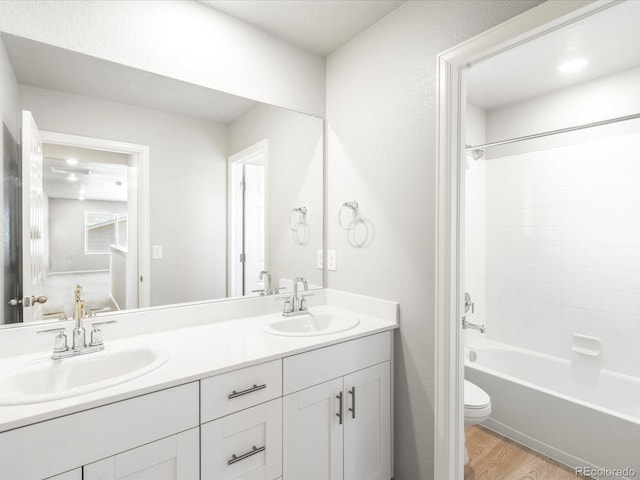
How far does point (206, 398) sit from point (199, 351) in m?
0.23

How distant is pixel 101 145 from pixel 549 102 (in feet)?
9.94

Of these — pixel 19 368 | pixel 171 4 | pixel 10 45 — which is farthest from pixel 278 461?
pixel 171 4

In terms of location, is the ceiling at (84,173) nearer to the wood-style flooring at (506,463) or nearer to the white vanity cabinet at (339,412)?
the white vanity cabinet at (339,412)

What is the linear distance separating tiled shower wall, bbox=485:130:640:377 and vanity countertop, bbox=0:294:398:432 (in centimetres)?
168

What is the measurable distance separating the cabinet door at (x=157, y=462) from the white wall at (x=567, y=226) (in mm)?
2670

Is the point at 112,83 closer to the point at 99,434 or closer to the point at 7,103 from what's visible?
the point at 7,103

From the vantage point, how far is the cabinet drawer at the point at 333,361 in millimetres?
1309

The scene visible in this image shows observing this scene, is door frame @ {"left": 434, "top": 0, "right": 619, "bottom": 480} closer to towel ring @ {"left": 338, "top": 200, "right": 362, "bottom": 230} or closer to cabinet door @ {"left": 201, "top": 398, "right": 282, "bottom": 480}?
towel ring @ {"left": 338, "top": 200, "right": 362, "bottom": 230}

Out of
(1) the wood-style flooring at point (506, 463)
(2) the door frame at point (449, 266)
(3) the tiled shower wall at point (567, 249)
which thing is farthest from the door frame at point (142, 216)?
(3) the tiled shower wall at point (567, 249)

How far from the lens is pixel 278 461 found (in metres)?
1.25

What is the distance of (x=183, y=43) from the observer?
1568 mm

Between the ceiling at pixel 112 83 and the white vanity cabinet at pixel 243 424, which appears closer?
the white vanity cabinet at pixel 243 424
